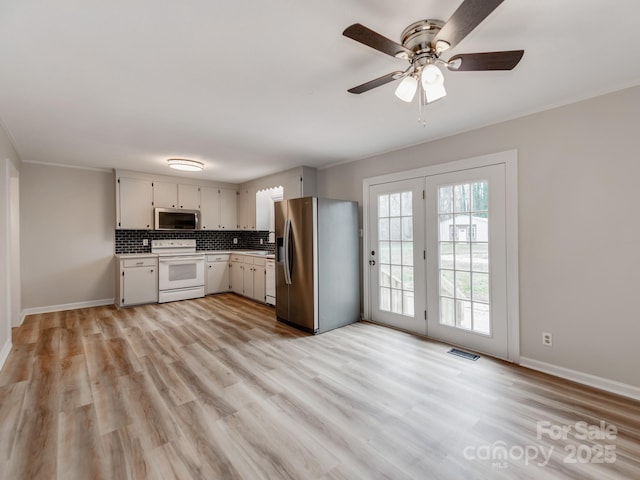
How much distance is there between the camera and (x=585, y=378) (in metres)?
2.43

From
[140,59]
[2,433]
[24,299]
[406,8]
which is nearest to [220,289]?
[24,299]

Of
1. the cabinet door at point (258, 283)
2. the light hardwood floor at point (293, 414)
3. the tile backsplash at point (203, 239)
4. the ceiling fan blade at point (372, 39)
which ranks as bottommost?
the light hardwood floor at point (293, 414)

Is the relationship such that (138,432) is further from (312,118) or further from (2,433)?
(312,118)

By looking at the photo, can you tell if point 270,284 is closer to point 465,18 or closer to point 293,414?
point 293,414

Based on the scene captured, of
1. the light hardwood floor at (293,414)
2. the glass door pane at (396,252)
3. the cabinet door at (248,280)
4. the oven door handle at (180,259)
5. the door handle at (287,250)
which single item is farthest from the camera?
the cabinet door at (248,280)

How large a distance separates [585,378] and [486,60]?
266cm

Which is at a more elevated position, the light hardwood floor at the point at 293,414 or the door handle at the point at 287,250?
the door handle at the point at 287,250

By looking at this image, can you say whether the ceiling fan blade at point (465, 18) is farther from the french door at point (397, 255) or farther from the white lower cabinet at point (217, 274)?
the white lower cabinet at point (217, 274)

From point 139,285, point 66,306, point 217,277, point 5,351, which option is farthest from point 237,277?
point 5,351

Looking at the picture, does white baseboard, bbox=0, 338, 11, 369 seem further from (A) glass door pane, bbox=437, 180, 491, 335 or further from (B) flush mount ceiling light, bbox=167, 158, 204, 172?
(A) glass door pane, bbox=437, 180, 491, 335

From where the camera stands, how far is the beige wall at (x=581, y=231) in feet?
7.38

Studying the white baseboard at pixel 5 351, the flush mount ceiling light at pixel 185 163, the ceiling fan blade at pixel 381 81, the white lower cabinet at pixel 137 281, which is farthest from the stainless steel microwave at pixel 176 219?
the ceiling fan blade at pixel 381 81

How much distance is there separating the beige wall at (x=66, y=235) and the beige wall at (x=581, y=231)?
20.0 feet

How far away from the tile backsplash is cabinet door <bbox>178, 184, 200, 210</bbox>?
616mm
